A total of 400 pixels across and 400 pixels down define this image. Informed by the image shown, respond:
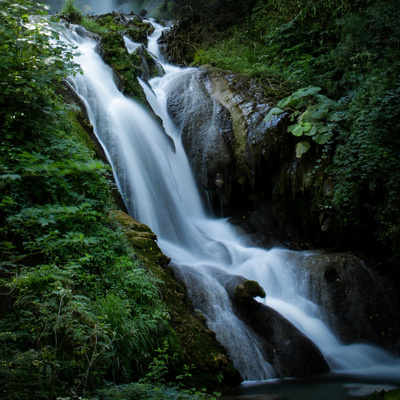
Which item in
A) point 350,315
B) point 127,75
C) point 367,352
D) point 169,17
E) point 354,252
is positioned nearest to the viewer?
point 367,352

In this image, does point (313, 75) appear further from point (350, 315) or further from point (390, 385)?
point (390, 385)

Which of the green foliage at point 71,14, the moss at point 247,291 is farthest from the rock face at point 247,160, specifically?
the green foliage at point 71,14

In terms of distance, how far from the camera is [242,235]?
7938 millimetres

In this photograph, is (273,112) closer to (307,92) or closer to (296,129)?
(296,129)

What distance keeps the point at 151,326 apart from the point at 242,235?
4887mm

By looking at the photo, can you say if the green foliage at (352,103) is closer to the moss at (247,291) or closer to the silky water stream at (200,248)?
the silky water stream at (200,248)

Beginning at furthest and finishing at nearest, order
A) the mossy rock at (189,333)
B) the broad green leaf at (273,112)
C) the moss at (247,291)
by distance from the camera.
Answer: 1. the broad green leaf at (273,112)
2. the moss at (247,291)
3. the mossy rock at (189,333)

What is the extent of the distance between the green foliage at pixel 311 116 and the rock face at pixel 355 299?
2.43m

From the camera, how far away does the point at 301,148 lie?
7.25 meters

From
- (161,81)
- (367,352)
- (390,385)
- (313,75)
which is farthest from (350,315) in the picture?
(161,81)

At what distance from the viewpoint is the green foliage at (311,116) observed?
7094mm

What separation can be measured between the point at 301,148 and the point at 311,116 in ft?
2.34

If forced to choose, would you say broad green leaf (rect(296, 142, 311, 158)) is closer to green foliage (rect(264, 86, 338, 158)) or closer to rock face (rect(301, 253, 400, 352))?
green foliage (rect(264, 86, 338, 158))

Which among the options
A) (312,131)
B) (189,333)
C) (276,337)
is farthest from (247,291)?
(312,131)
